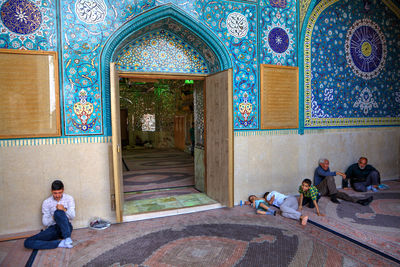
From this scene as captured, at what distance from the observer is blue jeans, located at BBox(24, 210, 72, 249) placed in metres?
3.18

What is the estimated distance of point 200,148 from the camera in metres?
5.53


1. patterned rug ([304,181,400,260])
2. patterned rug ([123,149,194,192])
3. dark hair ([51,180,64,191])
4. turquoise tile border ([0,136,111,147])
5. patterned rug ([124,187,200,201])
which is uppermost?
turquoise tile border ([0,136,111,147])

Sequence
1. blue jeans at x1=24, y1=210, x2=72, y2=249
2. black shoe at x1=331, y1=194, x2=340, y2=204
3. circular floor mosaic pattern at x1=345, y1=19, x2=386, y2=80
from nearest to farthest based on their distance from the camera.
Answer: blue jeans at x1=24, y1=210, x2=72, y2=249, black shoe at x1=331, y1=194, x2=340, y2=204, circular floor mosaic pattern at x1=345, y1=19, x2=386, y2=80

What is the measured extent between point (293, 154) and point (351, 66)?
2.41 metres

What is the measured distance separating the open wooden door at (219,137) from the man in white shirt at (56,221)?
7.48 ft

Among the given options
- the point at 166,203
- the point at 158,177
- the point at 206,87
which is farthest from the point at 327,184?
the point at 158,177

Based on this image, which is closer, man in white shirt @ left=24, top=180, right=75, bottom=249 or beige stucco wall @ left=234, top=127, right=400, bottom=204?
man in white shirt @ left=24, top=180, right=75, bottom=249

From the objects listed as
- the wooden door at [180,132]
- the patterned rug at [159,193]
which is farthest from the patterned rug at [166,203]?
Result: the wooden door at [180,132]

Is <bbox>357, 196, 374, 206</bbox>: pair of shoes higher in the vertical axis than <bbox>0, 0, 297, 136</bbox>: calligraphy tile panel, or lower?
lower

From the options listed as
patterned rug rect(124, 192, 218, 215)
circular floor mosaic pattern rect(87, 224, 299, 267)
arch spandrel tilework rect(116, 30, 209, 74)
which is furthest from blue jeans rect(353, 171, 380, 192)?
arch spandrel tilework rect(116, 30, 209, 74)

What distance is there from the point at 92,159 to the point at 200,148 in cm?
222

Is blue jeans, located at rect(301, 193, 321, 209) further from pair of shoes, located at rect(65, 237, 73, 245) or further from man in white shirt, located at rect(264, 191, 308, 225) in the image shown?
pair of shoes, located at rect(65, 237, 73, 245)

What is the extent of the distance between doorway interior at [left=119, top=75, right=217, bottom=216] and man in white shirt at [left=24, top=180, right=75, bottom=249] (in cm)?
92

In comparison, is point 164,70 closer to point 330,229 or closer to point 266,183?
point 266,183
